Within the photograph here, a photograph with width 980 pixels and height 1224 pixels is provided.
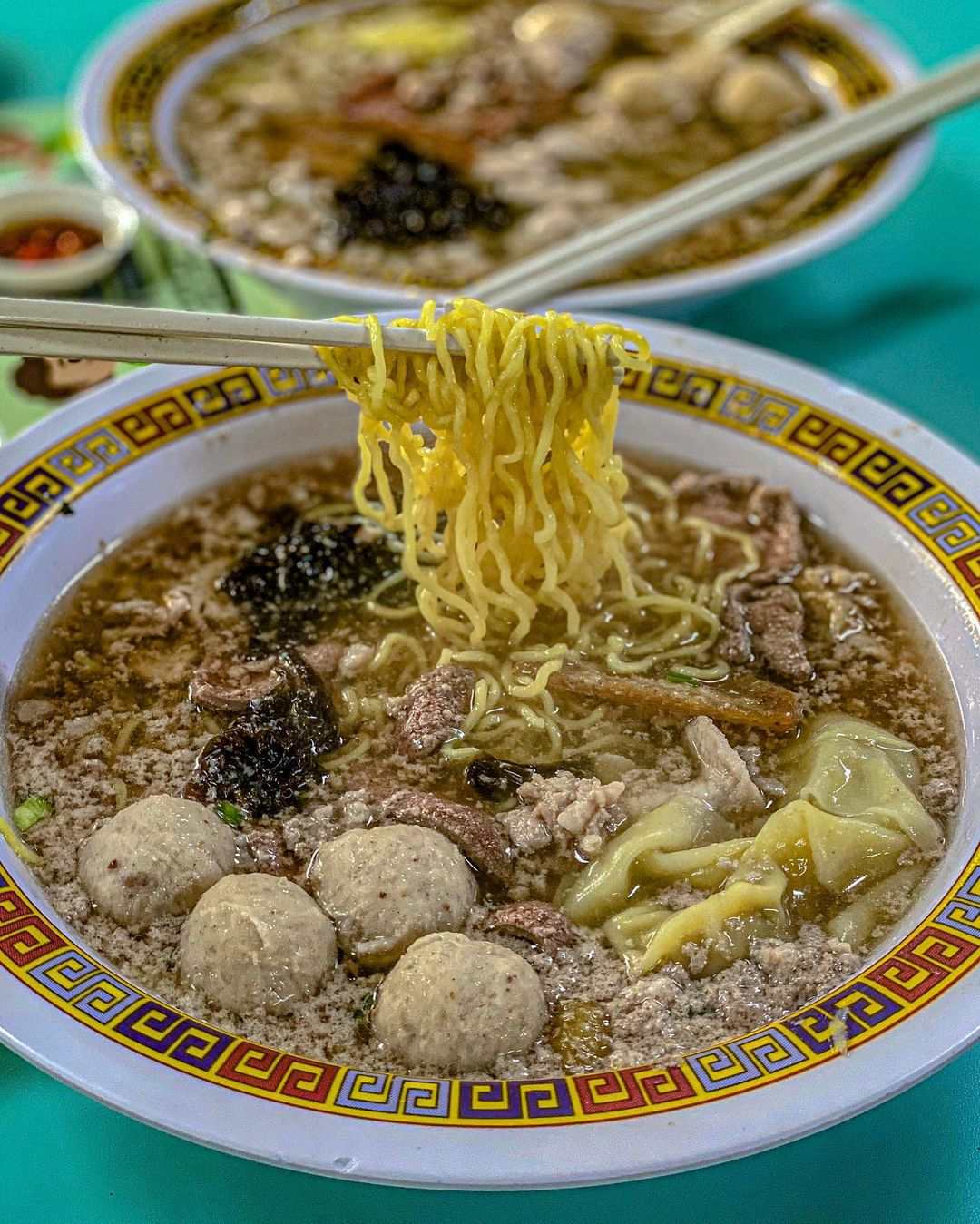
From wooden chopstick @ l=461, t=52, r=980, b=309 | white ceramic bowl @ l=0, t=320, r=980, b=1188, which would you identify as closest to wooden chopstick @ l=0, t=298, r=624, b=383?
white ceramic bowl @ l=0, t=320, r=980, b=1188

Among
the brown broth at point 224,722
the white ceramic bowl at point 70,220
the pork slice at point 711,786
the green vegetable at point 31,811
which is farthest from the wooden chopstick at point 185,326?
the white ceramic bowl at point 70,220

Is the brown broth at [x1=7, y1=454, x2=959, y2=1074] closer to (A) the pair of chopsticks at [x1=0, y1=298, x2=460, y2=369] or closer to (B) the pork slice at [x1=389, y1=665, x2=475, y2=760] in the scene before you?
(B) the pork slice at [x1=389, y1=665, x2=475, y2=760]

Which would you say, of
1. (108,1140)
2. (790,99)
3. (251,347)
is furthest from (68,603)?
(790,99)

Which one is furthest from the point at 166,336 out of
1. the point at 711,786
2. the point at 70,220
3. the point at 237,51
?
the point at 237,51

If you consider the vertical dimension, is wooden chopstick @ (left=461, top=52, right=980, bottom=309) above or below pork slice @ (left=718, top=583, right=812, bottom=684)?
above

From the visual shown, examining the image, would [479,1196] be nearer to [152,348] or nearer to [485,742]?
[485,742]
